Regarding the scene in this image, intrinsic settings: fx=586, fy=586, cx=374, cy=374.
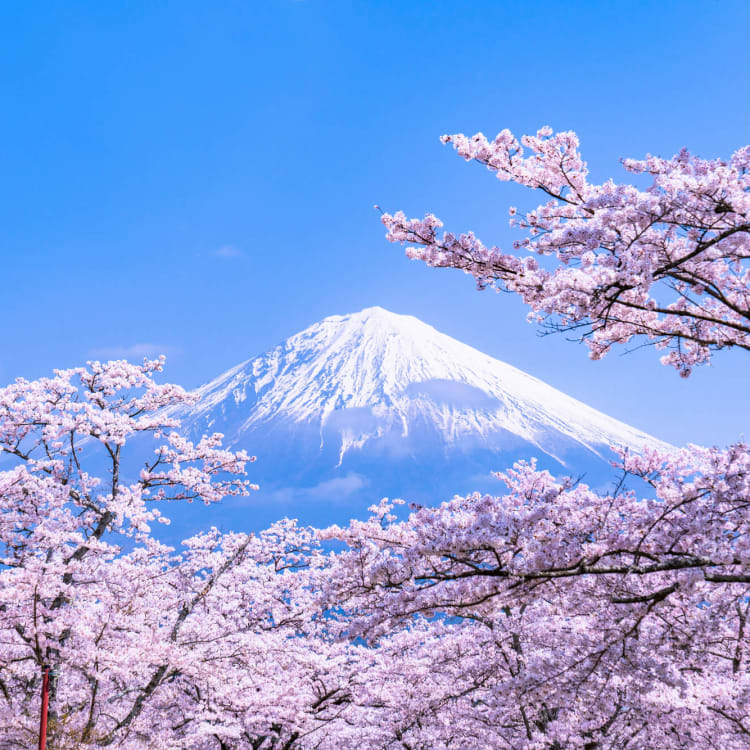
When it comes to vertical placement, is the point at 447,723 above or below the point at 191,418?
below

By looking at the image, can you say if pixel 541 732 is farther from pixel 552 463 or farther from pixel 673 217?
pixel 552 463

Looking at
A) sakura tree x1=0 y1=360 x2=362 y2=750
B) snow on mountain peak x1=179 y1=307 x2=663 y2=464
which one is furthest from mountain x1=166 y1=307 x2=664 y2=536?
sakura tree x1=0 y1=360 x2=362 y2=750

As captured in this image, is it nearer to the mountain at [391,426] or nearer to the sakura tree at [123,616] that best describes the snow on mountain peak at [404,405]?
the mountain at [391,426]

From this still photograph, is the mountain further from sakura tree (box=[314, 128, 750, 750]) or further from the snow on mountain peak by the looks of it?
sakura tree (box=[314, 128, 750, 750])

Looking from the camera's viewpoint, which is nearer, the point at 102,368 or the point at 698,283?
the point at 698,283

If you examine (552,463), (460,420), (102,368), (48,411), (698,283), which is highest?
(460,420)

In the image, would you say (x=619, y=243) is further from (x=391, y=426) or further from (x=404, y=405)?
(x=404, y=405)

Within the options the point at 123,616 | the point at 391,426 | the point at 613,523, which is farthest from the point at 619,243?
the point at 391,426

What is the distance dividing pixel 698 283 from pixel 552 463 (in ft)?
524

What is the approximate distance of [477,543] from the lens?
13.4 ft

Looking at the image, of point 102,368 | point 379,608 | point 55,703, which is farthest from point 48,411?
point 379,608

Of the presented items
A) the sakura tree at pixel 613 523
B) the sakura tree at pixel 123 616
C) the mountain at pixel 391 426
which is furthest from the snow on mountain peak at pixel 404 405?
the sakura tree at pixel 613 523

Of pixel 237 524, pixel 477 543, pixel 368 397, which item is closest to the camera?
pixel 477 543

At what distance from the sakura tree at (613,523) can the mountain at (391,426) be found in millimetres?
157295
